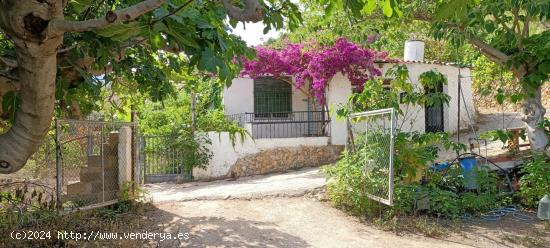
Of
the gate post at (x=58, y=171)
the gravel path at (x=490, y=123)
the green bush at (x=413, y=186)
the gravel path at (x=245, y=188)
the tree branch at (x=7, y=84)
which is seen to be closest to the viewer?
the tree branch at (x=7, y=84)

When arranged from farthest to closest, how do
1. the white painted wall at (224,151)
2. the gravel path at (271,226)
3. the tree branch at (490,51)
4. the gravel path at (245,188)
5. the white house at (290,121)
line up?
the white house at (290,121)
the white painted wall at (224,151)
the gravel path at (245,188)
the tree branch at (490,51)
the gravel path at (271,226)

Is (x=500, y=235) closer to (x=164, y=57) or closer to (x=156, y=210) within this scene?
(x=156, y=210)

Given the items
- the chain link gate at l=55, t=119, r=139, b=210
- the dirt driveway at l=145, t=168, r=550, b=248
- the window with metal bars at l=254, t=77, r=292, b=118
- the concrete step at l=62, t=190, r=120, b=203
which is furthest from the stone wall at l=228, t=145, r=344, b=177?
the concrete step at l=62, t=190, r=120, b=203

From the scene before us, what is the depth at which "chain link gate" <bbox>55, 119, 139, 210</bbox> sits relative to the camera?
7043 mm

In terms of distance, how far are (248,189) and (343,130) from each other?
494 centimetres

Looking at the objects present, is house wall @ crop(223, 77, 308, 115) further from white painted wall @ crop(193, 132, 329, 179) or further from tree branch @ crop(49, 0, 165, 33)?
tree branch @ crop(49, 0, 165, 33)

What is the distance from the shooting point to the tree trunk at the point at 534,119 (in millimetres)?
9039

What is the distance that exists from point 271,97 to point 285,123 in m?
1.45

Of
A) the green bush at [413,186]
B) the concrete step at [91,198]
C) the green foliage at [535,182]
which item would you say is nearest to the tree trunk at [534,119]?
the green foliage at [535,182]

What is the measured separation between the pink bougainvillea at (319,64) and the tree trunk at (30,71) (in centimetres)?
992

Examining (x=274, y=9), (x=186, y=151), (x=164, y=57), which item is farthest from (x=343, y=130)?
(x=274, y=9)

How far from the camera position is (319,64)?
13281mm

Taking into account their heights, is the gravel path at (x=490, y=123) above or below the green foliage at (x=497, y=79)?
below

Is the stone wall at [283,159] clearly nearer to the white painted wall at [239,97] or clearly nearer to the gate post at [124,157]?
the white painted wall at [239,97]
